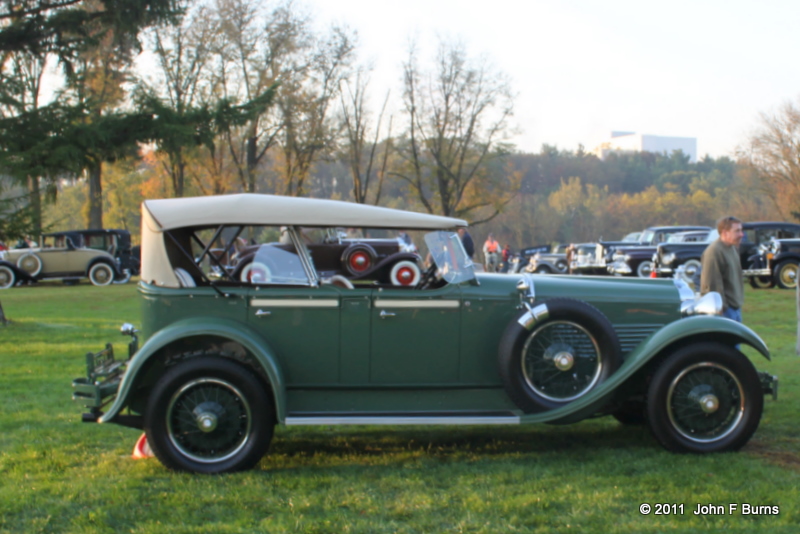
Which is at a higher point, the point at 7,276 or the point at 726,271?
the point at 726,271

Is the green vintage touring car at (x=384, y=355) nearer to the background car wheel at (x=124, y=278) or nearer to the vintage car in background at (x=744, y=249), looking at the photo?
the vintage car in background at (x=744, y=249)

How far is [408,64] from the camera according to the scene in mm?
41125

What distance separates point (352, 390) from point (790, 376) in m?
5.32

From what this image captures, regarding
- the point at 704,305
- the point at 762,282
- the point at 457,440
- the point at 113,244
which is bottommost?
the point at 457,440

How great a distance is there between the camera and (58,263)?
80.7ft

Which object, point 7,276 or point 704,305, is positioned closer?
point 704,305

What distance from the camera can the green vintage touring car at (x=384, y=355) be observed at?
461cm

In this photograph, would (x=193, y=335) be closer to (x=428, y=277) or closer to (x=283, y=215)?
(x=283, y=215)

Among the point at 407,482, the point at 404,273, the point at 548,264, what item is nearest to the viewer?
the point at 407,482

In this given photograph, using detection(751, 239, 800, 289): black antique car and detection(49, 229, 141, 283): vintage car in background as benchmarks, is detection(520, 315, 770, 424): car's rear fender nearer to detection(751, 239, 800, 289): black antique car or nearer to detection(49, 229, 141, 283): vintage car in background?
detection(751, 239, 800, 289): black antique car

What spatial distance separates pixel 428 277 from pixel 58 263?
74.0 feet

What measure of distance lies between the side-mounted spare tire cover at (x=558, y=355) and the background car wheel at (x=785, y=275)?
16795 mm

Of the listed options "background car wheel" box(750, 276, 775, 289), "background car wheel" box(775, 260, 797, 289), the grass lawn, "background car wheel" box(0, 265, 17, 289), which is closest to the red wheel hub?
the grass lawn

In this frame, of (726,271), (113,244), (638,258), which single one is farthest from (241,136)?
(726,271)
